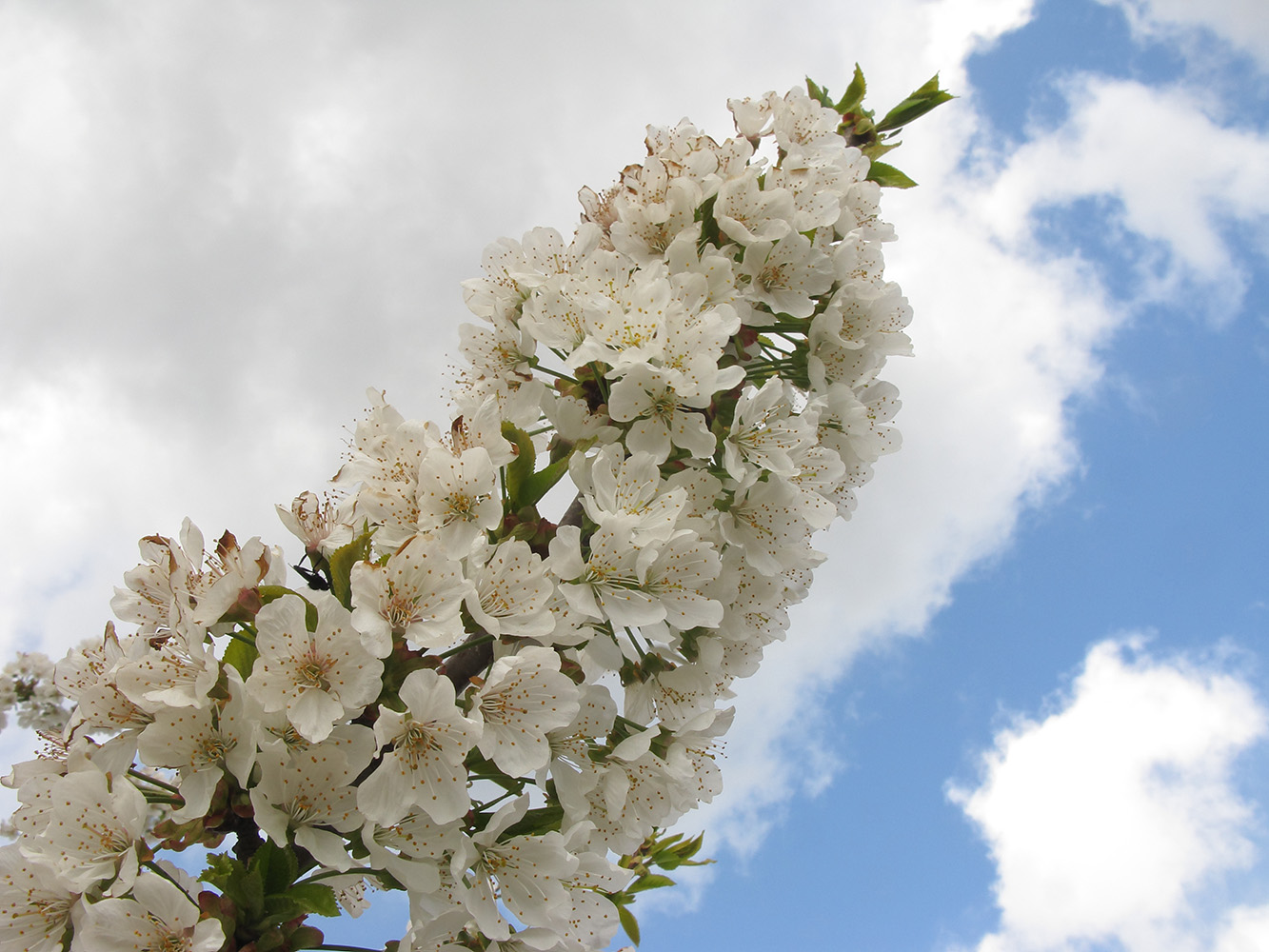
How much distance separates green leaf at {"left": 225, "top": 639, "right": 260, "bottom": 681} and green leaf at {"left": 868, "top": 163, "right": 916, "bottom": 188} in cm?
350

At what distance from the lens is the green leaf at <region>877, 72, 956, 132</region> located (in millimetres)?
4391

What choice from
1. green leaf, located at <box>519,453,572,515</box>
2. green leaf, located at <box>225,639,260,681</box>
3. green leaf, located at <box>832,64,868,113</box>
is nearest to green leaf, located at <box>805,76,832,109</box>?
green leaf, located at <box>832,64,868,113</box>

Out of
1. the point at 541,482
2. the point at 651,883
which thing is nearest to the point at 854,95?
the point at 541,482

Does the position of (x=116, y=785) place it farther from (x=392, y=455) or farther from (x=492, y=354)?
(x=492, y=354)

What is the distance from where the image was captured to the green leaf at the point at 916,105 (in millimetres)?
4391

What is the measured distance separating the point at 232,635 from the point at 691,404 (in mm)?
1570

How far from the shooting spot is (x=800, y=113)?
405cm

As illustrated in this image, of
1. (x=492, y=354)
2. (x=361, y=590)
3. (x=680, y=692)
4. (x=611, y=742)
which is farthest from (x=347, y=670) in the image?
(x=492, y=354)

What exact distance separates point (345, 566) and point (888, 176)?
10.7 feet

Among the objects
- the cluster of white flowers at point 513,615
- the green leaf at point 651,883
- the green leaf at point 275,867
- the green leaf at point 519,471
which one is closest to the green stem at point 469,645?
the cluster of white flowers at point 513,615

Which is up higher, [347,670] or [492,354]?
[492,354]

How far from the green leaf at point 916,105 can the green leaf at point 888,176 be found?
0.21 m

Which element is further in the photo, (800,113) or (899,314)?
(800,113)

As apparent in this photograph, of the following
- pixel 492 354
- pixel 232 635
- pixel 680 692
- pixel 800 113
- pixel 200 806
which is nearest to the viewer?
pixel 200 806
